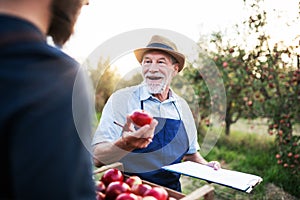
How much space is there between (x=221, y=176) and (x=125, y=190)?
0.40m

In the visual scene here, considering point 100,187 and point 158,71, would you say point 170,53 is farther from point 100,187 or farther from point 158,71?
point 100,187

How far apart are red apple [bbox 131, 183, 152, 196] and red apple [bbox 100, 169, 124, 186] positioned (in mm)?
91

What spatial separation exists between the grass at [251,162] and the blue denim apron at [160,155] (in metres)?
1.67

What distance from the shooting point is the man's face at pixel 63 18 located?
0.55 metres

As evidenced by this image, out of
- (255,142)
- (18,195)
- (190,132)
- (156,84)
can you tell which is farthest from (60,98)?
(255,142)

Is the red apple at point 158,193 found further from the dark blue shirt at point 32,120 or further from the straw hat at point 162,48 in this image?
the dark blue shirt at point 32,120

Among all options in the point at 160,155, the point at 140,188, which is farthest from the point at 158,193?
the point at 160,155

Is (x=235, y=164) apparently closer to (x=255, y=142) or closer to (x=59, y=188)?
(x=255, y=142)

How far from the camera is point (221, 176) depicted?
128 centimetres

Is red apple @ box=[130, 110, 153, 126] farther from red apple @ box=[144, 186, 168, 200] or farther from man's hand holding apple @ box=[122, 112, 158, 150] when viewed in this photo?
red apple @ box=[144, 186, 168, 200]

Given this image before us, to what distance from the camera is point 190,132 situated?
1.61 metres

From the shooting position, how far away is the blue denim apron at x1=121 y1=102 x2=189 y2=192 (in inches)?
58.2

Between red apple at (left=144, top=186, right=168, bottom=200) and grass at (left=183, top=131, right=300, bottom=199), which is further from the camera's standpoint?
grass at (left=183, top=131, right=300, bottom=199)

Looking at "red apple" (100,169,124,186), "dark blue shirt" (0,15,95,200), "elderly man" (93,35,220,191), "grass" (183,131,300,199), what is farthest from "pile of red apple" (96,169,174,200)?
"grass" (183,131,300,199)
